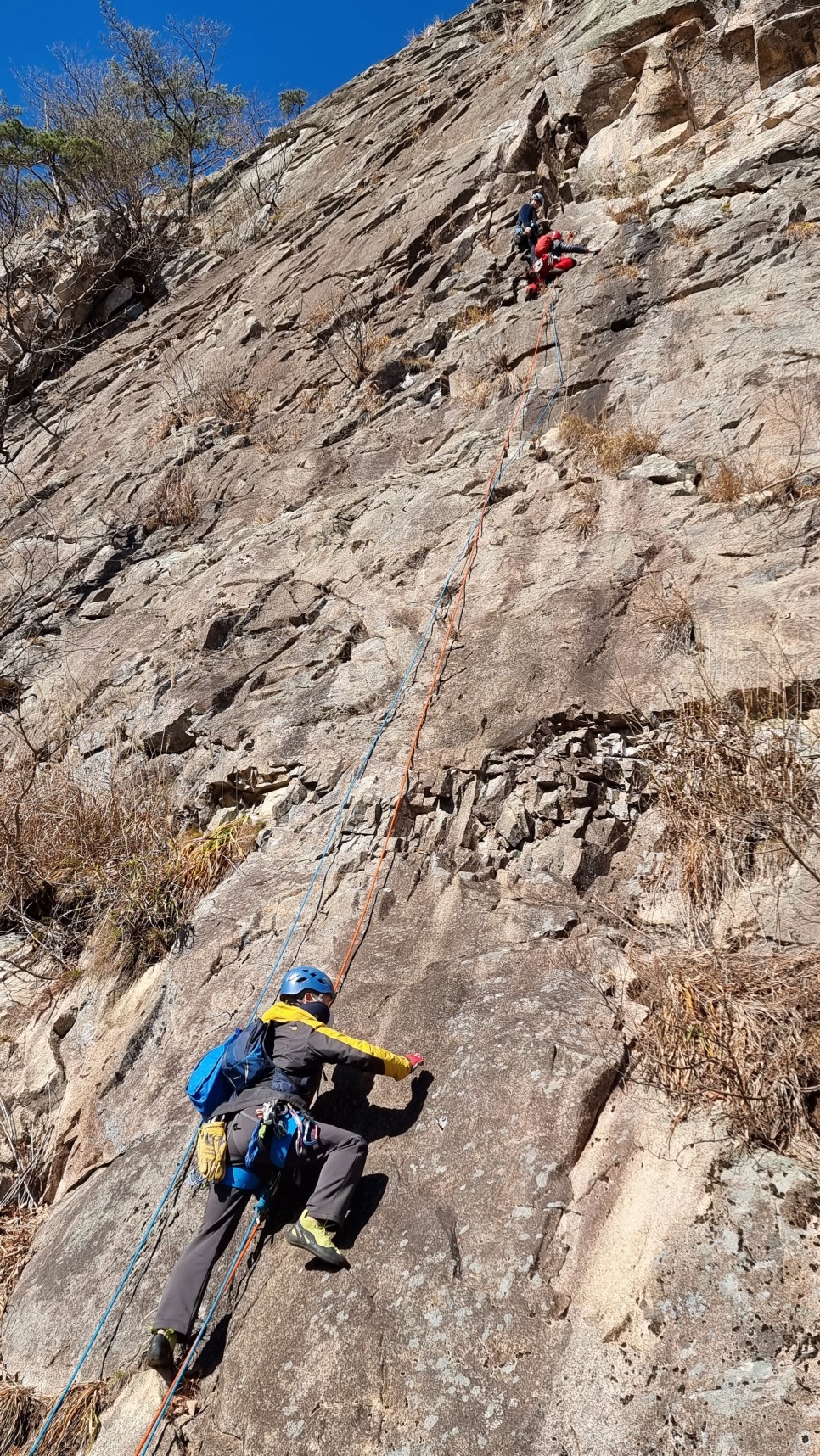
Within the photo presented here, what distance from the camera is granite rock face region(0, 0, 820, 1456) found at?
2.87 meters

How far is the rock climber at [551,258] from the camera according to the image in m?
9.03

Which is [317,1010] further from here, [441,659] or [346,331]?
[346,331]

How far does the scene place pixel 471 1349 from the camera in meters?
2.86

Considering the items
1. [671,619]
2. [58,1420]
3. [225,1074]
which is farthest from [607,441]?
[58,1420]

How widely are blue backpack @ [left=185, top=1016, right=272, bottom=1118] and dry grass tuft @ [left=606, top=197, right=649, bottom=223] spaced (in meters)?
8.71

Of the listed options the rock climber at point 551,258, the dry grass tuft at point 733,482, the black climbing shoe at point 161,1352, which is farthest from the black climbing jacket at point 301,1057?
the rock climber at point 551,258

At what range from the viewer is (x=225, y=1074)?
385 cm

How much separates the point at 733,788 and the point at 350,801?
231cm

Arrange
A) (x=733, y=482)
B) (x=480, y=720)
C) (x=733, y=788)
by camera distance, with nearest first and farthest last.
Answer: (x=733, y=788) < (x=480, y=720) < (x=733, y=482)

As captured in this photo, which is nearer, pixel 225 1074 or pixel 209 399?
pixel 225 1074

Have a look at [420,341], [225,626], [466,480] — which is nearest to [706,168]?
[420,341]

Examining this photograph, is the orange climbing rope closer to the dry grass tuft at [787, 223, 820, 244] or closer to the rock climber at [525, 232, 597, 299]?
the rock climber at [525, 232, 597, 299]

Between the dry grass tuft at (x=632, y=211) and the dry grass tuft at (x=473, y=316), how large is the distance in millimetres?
1546

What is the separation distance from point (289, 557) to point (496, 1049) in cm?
556
